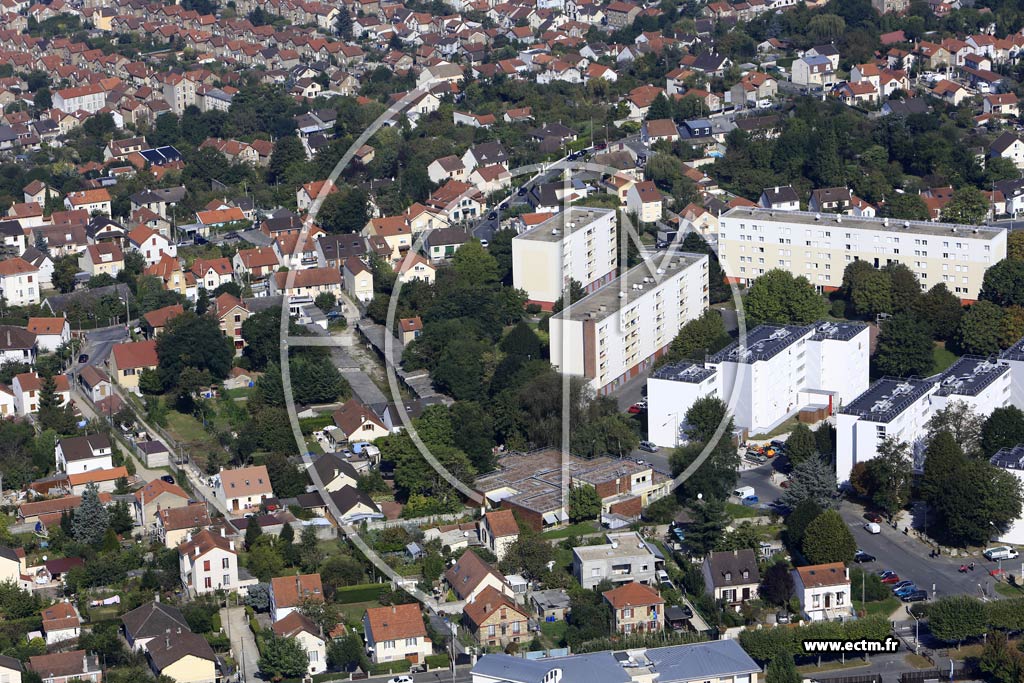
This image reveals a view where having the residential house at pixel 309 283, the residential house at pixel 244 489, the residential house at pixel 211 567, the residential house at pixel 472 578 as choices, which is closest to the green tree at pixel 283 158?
the residential house at pixel 309 283

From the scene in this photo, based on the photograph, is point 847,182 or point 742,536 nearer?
point 742,536

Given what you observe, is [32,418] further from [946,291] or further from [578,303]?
[946,291]

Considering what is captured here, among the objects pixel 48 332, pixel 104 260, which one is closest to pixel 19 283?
pixel 104 260

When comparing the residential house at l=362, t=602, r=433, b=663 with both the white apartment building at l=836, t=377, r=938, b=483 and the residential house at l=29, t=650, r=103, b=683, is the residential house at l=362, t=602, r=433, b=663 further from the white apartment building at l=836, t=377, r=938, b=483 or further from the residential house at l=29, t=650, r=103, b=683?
the white apartment building at l=836, t=377, r=938, b=483

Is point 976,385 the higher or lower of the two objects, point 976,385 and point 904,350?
the higher

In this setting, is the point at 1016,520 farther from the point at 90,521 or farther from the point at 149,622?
the point at 90,521

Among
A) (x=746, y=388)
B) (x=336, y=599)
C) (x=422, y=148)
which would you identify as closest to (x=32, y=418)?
(x=336, y=599)

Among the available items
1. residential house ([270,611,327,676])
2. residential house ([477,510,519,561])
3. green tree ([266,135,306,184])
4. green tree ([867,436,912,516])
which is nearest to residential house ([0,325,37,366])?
residential house ([477,510,519,561])
